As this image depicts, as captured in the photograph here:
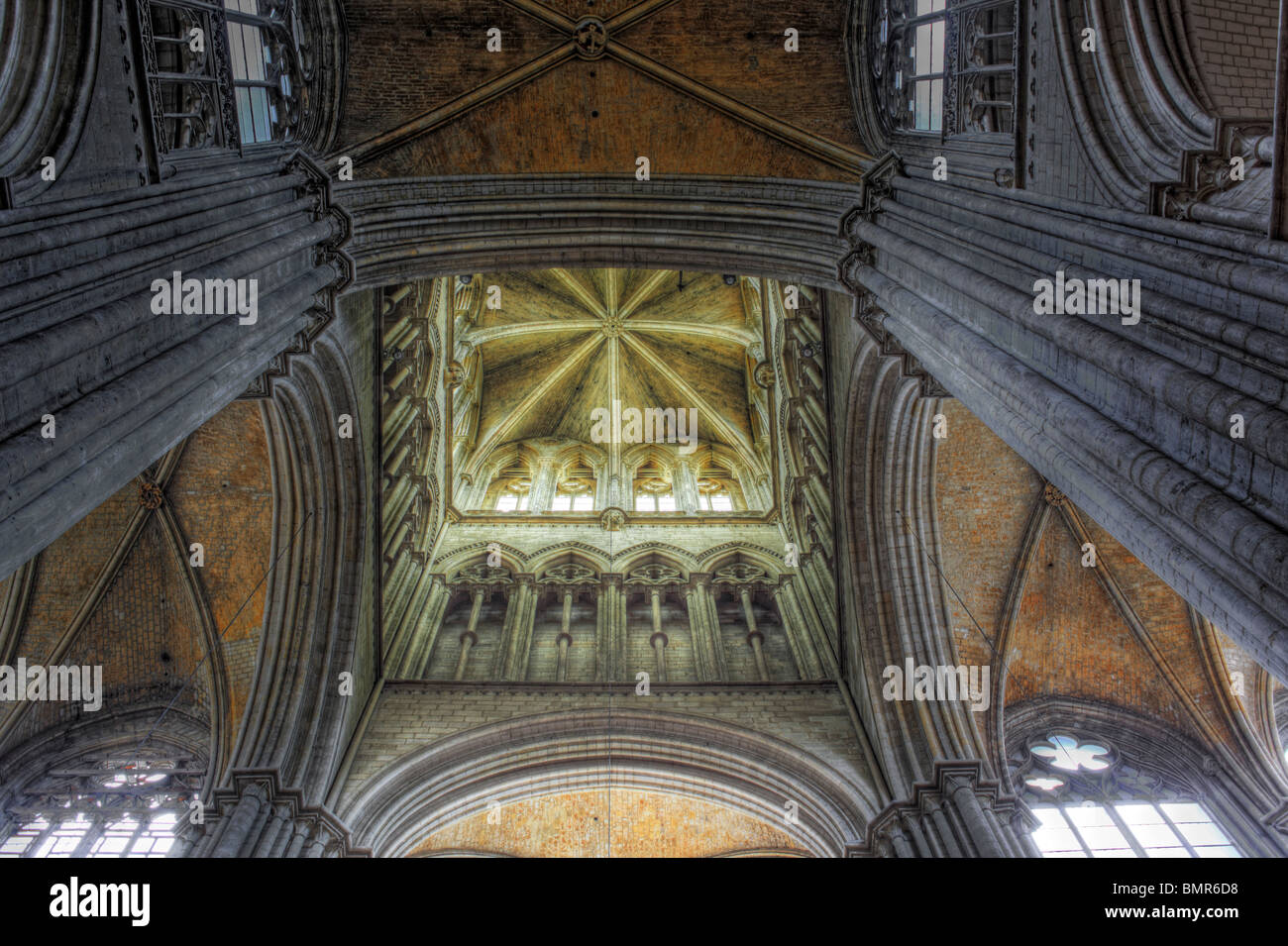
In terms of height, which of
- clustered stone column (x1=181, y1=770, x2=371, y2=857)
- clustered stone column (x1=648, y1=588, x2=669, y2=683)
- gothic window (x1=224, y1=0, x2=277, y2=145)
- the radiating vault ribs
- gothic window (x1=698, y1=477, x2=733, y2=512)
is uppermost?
the radiating vault ribs

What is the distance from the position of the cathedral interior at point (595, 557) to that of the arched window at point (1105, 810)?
56mm

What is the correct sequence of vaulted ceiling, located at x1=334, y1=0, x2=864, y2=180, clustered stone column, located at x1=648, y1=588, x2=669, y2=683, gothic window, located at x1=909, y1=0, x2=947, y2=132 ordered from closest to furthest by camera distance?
gothic window, located at x1=909, y1=0, x2=947, y2=132, vaulted ceiling, located at x1=334, y1=0, x2=864, y2=180, clustered stone column, located at x1=648, y1=588, x2=669, y2=683

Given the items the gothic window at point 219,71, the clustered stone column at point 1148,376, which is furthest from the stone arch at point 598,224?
the clustered stone column at point 1148,376

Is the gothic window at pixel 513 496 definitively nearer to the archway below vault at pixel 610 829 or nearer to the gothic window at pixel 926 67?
the archway below vault at pixel 610 829

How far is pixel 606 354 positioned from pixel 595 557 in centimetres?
829

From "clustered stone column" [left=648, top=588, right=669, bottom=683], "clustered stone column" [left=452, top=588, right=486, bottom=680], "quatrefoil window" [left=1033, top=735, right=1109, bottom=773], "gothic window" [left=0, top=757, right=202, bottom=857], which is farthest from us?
"clustered stone column" [left=452, top=588, right=486, bottom=680]

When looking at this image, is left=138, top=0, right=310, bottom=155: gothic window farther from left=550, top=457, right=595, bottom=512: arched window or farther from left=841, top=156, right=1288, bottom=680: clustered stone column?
left=550, top=457, right=595, bottom=512: arched window

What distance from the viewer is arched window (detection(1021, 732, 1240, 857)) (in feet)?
37.7

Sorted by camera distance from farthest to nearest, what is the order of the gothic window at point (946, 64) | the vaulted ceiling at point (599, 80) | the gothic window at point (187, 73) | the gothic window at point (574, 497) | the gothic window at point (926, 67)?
the gothic window at point (574, 497), the vaulted ceiling at point (599, 80), the gothic window at point (926, 67), the gothic window at point (946, 64), the gothic window at point (187, 73)

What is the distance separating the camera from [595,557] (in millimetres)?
17781

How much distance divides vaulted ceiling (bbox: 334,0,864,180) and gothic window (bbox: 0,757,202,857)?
927cm

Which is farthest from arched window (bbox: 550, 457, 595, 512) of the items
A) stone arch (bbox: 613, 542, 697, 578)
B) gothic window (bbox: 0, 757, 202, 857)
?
gothic window (bbox: 0, 757, 202, 857)

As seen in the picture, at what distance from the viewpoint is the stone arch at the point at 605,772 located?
11961 millimetres
